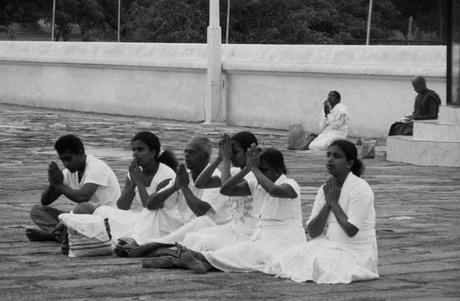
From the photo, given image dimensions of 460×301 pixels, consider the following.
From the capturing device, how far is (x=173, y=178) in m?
10.1

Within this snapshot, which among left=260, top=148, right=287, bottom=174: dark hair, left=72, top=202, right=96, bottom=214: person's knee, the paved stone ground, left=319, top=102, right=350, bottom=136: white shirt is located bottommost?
the paved stone ground

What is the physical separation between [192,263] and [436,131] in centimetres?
1134

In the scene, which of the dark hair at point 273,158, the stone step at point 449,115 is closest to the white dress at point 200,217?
the dark hair at point 273,158

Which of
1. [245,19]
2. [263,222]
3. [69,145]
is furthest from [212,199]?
[245,19]

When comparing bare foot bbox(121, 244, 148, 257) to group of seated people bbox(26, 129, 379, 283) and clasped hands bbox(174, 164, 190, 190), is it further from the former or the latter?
clasped hands bbox(174, 164, 190, 190)

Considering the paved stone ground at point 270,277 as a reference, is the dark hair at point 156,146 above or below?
above

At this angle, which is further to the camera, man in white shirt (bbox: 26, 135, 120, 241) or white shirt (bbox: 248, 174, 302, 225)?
man in white shirt (bbox: 26, 135, 120, 241)

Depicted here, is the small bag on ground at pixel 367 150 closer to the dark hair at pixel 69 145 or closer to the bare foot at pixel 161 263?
the dark hair at pixel 69 145

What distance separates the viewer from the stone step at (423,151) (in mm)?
19156

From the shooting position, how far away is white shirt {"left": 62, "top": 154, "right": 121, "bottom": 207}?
10.5m

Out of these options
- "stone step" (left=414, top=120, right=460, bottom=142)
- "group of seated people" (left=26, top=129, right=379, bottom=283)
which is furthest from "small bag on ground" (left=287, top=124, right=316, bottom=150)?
"group of seated people" (left=26, top=129, right=379, bottom=283)

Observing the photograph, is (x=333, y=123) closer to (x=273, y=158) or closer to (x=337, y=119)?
(x=337, y=119)

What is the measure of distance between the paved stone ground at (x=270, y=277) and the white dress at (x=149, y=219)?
0.38m

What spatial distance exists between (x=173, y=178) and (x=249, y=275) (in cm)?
153
